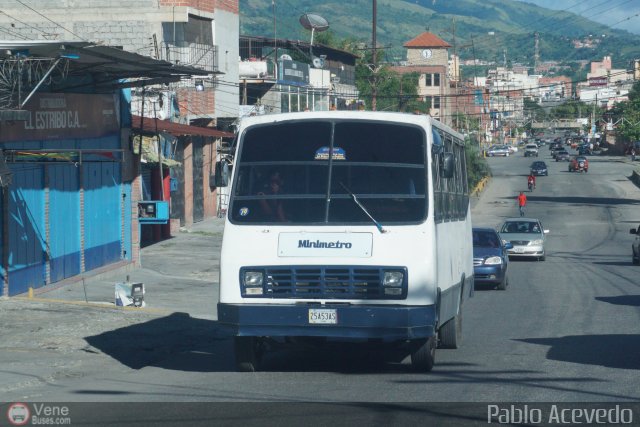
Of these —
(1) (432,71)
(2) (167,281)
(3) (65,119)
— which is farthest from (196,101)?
(1) (432,71)

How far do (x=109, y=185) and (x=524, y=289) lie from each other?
10860 mm

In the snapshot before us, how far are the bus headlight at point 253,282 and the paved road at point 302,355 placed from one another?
1048 millimetres

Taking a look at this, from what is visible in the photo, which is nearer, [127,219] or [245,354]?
[245,354]

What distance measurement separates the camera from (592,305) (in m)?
22.5

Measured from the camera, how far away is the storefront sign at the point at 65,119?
68.2 ft

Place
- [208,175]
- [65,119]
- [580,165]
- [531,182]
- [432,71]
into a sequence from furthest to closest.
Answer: [432,71] < [580,165] < [531,182] < [208,175] < [65,119]

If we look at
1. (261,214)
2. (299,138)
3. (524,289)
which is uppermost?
(299,138)

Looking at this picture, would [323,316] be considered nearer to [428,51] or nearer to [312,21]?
[312,21]

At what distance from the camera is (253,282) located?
40.5 feet

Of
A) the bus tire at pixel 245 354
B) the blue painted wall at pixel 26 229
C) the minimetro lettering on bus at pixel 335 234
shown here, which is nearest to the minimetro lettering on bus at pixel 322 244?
the minimetro lettering on bus at pixel 335 234

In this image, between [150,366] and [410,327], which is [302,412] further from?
[150,366]

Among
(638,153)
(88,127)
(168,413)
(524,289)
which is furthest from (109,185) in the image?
(638,153)

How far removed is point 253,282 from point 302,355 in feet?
10.00

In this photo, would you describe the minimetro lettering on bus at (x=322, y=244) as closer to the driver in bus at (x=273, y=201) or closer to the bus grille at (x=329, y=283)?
the bus grille at (x=329, y=283)
